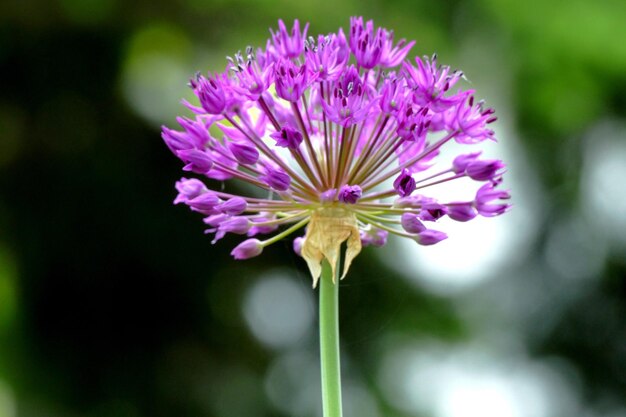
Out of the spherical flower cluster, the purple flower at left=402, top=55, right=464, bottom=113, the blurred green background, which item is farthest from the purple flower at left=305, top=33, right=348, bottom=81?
the blurred green background

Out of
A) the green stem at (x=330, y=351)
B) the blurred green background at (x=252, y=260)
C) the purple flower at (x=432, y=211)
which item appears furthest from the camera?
the blurred green background at (x=252, y=260)

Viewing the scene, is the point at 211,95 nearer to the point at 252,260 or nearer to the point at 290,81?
the point at 290,81

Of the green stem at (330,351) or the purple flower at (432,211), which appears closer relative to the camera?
the green stem at (330,351)

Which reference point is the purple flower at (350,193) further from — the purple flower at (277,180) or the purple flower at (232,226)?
the purple flower at (232,226)

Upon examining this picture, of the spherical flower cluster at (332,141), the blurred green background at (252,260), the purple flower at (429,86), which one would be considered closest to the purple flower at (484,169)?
the spherical flower cluster at (332,141)

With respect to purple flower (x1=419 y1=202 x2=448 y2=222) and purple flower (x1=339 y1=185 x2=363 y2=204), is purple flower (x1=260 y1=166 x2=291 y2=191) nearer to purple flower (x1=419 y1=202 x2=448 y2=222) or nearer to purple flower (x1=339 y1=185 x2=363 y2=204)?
purple flower (x1=339 y1=185 x2=363 y2=204)

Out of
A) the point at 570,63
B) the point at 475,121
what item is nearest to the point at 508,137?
the point at 570,63

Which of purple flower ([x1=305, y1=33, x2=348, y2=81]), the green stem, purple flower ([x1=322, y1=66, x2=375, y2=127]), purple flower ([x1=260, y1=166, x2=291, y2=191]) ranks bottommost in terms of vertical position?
the green stem
